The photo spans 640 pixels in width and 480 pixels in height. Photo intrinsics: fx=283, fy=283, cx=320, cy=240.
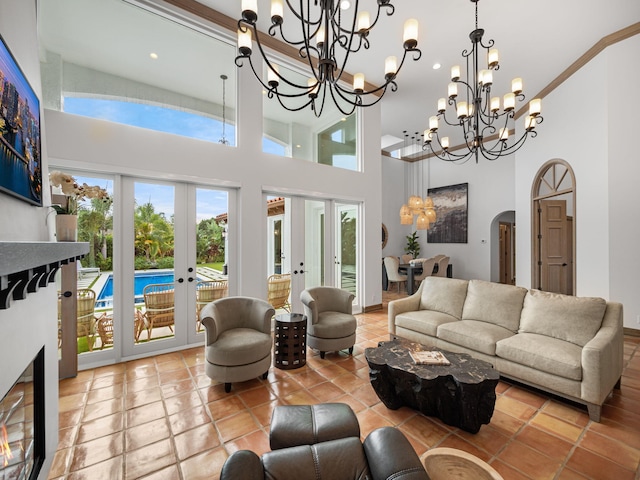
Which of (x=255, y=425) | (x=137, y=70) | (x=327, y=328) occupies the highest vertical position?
(x=137, y=70)

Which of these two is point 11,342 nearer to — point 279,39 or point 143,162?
point 143,162

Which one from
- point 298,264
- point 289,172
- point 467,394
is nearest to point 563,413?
point 467,394

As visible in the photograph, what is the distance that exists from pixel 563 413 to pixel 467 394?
1.07 meters

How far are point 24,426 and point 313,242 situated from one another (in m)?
4.02

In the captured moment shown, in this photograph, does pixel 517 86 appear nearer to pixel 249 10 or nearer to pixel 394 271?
pixel 249 10

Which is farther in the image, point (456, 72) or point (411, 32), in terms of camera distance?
point (456, 72)

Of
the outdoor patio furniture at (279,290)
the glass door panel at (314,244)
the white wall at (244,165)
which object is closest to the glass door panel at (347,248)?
the white wall at (244,165)

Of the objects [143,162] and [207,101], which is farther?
[207,101]

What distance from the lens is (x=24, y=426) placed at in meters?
1.49

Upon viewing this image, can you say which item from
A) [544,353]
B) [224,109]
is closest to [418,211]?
[544,353]

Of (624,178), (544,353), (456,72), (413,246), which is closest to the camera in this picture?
(544,353)

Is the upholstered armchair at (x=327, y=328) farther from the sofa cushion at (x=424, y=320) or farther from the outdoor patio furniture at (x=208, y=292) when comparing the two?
the outdoor patio furniture at (x=208, y=292)

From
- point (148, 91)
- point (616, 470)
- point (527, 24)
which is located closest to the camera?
point (616, 470)

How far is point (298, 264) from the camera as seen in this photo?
485cm
